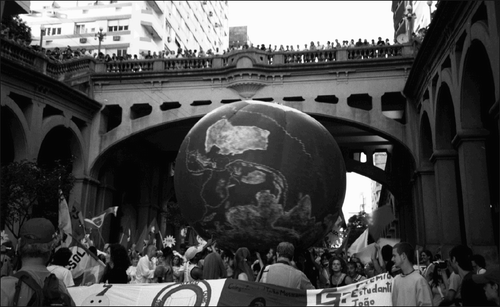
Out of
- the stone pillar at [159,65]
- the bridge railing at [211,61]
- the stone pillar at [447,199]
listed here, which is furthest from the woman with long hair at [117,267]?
the stone pillar at [159,65]

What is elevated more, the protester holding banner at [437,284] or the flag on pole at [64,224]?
the flag on pole at [64,224]

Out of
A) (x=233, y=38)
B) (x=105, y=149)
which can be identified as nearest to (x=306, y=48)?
(x=105, y=149)

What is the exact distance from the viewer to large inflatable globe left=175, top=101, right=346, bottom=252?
8.74m

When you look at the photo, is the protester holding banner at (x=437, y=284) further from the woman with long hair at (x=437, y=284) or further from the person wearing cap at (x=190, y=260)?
the person wearing cap at (x=190, y=260)

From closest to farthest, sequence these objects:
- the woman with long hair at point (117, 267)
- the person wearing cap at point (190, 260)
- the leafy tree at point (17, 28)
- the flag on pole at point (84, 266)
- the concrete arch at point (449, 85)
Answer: the woman with long hair at point (117, 267), the flag on pole at point (84, 266), the person wearing cap at point (190, 260), the concrete arch at point (449, 85), the leafy tree at point (17, 28)

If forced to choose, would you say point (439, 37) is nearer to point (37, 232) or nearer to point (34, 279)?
point (37, 232)

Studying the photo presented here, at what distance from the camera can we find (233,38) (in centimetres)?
8912

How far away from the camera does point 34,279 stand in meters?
3.83

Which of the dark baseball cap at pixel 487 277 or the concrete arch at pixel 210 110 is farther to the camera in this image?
the concrete arch at pixel 210 110

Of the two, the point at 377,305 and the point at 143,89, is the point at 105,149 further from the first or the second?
the point at 377,305

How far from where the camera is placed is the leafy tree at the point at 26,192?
17188mm

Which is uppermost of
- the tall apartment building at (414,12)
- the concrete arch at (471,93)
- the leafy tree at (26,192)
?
the tall apartment building at (414,12)

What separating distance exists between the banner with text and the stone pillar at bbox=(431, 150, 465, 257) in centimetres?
Result: 1226

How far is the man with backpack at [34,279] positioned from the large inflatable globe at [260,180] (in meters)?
4.97
